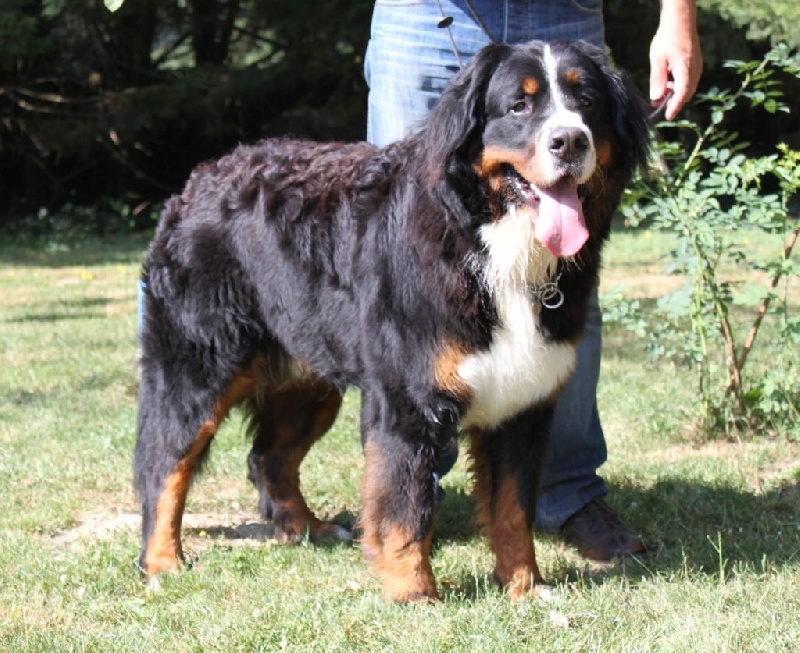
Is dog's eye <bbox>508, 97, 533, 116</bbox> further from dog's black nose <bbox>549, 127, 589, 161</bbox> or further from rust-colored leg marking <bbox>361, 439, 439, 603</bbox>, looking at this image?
rust-colored leg marking <bbox>361, 439, 439, 603</bbox>

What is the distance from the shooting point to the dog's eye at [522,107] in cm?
341

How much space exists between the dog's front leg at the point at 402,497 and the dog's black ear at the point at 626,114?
1.11 metres

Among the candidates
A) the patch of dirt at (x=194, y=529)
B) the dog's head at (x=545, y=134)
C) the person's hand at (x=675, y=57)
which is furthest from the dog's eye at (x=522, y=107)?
the patch of dirt at (x=194, y=529)

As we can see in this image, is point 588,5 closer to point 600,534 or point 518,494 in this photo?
point 518,494

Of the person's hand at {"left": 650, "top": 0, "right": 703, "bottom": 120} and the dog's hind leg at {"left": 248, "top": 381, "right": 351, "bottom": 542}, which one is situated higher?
the person's hand at {"left": 650, "top": 0, "right": 703, "bottom": 120}

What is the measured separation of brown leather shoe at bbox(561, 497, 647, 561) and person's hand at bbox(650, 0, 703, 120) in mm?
1595

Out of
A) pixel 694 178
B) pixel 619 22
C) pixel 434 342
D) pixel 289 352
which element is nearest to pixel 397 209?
pixel 434 342

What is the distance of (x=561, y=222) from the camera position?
336 centimetres

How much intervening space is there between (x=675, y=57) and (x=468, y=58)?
770 mm

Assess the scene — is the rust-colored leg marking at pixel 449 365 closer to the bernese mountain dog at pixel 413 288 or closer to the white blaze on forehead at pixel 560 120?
the bernese mountain dog at pixel 413 288

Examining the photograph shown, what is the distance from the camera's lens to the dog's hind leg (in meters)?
4.65

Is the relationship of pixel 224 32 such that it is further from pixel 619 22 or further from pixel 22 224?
pixel 619 22

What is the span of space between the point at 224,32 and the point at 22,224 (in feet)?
14.9

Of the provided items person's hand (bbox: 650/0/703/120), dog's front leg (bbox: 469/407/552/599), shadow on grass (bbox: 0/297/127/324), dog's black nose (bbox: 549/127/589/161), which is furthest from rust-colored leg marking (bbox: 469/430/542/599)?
shadow on grass (bbox: 0/297/127/324)
